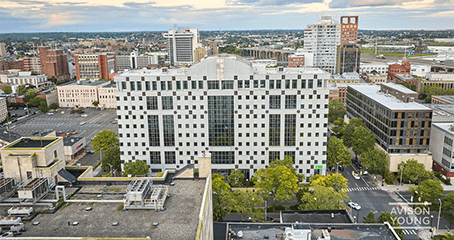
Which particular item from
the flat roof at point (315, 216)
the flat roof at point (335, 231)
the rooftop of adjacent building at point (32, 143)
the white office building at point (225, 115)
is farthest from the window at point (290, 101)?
the rooftop of adjacent building at point (32, 143)

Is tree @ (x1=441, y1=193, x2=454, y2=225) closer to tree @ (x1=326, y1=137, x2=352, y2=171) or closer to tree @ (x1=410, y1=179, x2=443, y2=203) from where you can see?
tree @ (x1=410, y1=179, x2=443, y2=203)

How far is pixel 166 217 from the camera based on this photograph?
39.1m

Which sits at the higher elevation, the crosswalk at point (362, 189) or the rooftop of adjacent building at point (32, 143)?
the rooftop of adjacent building at point (32, 143)

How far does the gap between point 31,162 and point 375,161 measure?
91.6 m

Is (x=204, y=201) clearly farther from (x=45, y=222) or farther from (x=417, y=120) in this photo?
(x=417, y=120)

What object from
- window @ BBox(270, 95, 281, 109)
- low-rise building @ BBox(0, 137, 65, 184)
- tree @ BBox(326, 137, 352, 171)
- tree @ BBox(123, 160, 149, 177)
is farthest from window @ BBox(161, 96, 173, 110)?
tree @ BBox(326, 137, 352, 171)

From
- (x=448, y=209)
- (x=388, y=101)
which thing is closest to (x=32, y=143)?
(x=448, y=209)

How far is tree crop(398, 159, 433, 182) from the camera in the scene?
318ft

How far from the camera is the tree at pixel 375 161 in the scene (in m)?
102

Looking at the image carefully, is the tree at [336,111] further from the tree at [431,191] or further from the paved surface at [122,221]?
the paved surface at [122,221]

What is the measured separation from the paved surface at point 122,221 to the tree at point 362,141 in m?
85.0

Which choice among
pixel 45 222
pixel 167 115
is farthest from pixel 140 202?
pixel 167 115

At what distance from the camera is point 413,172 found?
97625 millimetres

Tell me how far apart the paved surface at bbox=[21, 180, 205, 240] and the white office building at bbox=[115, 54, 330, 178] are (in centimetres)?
5490
